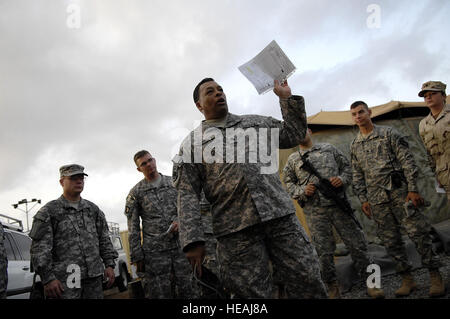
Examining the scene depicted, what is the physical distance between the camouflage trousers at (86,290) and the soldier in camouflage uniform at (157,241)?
0.63 m

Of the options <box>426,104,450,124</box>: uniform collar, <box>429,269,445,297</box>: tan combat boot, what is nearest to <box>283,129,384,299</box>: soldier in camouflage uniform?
<box>429,269,445,297</box>: tan combat boot

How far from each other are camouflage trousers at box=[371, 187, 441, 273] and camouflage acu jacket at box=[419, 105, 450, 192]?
0.44 metres

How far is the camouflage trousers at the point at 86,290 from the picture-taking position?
3.29 m

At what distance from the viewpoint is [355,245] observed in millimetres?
4160

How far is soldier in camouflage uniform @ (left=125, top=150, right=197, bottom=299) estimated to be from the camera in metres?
4.17

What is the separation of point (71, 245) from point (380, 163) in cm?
361

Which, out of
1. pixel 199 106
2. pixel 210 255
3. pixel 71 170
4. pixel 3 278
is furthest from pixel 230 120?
pixel 3 278

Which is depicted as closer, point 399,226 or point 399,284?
point 399,226

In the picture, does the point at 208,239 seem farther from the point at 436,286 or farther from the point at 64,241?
the point at 436,286

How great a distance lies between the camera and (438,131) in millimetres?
3758

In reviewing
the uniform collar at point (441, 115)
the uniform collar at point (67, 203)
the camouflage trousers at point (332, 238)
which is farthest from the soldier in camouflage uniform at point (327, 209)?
the uniform collar at point (67, 203)
